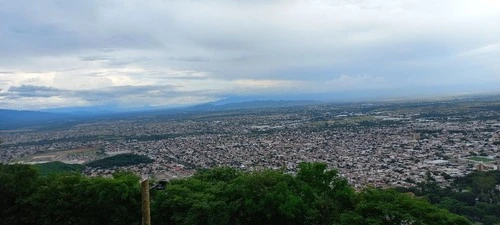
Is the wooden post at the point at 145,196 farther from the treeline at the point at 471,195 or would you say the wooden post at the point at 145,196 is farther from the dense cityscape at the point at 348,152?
the dense cityscape at the point at 348,152

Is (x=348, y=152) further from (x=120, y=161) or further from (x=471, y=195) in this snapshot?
(x=120, y=161)

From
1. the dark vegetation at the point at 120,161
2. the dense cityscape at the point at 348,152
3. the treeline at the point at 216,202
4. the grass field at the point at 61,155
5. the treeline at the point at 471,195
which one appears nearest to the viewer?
the treeline at the point at 216,202

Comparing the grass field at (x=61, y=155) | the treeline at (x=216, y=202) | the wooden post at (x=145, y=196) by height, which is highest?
the wooden post at (x=145, y=196)

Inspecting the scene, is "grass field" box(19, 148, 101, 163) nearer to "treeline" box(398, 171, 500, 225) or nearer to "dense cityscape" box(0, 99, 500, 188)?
"dense cityscape" box(0, 99, 500, 188)

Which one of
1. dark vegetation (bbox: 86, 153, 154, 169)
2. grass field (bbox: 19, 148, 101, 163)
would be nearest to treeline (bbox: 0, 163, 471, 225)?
dark vegetation (bbox: 86, 153, 154, 169)

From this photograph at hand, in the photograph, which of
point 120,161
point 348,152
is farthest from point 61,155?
point 348,152

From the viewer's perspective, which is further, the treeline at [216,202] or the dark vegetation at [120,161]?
the dark vegetation at [120,161]

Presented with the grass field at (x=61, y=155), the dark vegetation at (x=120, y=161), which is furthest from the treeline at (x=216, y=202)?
the grass field at (x=61, y=155)
